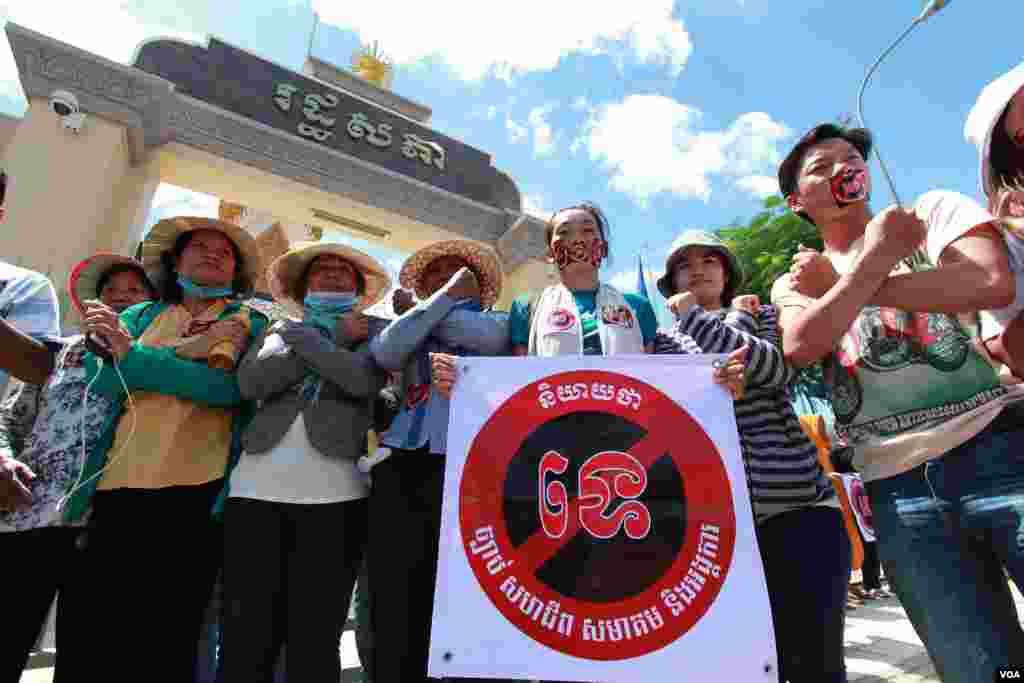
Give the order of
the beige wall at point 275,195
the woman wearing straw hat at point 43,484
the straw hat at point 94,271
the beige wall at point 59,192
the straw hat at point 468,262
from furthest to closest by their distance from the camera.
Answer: the beige wall at point 275,195, the beige wall at point 59,192, the straw hat at point 94,271, the straw hat at point 468,262, the woman wearing straw hat at point 43,484

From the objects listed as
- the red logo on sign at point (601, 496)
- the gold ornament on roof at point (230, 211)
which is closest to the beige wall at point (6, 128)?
the gold ornament on roof at point (230, 211)

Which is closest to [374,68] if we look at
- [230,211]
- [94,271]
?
[230,211]

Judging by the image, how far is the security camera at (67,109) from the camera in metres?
6.77

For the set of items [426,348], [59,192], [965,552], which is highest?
[59,192]

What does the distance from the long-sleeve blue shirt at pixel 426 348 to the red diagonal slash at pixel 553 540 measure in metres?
0.45

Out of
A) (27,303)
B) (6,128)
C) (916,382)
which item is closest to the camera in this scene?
(916,382)

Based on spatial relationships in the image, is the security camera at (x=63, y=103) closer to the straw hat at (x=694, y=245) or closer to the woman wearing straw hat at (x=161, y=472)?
the woman wearing straw hat at (x=161, y=472)

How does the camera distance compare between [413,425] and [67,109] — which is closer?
[413,425]

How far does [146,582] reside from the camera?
180 cm

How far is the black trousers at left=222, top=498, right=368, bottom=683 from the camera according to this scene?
1710 mm

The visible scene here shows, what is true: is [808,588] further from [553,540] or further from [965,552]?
[553,540]

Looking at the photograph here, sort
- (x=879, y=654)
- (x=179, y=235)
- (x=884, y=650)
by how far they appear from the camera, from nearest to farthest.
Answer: (x=179, y=235) → (x=879, y=654) → (x=884, y=650)

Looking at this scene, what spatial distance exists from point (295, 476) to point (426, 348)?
661mm

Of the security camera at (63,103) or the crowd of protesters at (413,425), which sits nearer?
the crowd of protesters at (413,425)
